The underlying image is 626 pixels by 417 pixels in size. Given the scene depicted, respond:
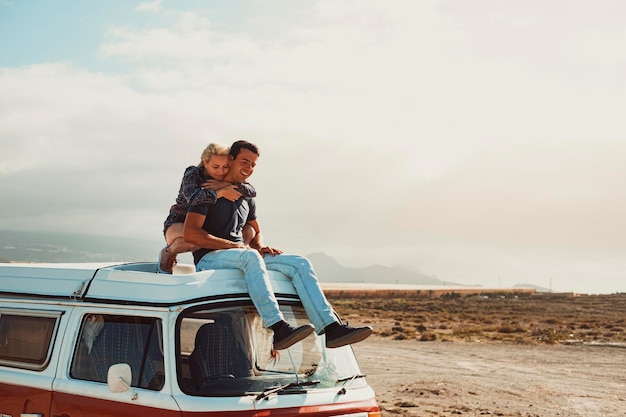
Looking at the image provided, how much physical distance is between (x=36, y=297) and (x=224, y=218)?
1.70 m

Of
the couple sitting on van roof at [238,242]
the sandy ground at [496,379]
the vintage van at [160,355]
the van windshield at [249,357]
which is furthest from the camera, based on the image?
the sandy ground at [496,379]

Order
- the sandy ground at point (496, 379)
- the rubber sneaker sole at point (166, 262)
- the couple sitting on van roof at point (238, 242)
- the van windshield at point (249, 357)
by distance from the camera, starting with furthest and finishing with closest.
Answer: the sandy ground at point (496, 379)
the rubber sneaker sole at point (166, 262)
the couple sitting on van roof at point (238, 242)
the van windshield at point (249, 357)

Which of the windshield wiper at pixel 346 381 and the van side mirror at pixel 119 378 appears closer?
the van side mirror at pixel 119 378

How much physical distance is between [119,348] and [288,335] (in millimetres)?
1302

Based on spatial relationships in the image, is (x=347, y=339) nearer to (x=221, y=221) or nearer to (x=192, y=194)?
(x=221, y=221)

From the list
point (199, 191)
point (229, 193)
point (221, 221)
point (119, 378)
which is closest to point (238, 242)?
point (221, 221)

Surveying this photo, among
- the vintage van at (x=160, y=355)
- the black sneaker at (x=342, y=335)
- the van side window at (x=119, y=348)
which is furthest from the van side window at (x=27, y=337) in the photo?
the black sneaker at (x=342, y=335)

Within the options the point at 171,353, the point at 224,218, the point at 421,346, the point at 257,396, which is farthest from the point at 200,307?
the point at 421,346

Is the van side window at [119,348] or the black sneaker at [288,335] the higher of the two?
the black sneaker at [288,335]

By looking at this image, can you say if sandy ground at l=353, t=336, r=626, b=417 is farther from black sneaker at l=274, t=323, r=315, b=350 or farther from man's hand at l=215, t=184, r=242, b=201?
black sneaker at l=274, t=323, r=315, b=350

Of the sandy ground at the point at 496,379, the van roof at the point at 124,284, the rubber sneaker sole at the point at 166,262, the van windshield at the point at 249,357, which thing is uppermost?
the rubber sneaker sole at the point at 166,262

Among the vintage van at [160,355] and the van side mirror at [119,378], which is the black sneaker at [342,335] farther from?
the van side mirror at [119,378]

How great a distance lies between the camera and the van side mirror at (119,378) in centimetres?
505

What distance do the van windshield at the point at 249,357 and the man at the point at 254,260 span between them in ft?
0.73
